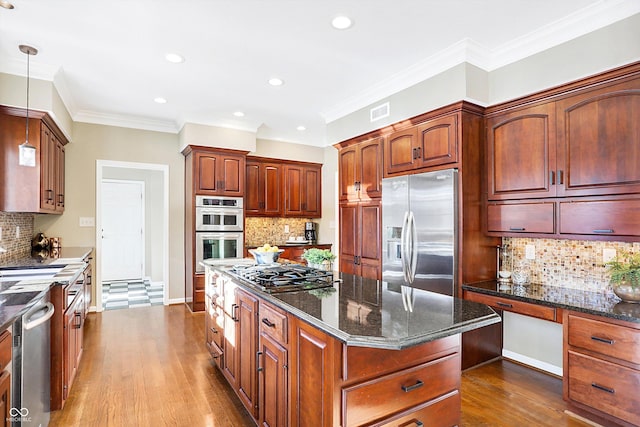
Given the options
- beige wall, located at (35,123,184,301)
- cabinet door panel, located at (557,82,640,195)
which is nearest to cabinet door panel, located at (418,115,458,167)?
cabinet door panel, located at (557,82,640,195)

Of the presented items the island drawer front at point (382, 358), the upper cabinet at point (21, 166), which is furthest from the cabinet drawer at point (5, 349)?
the upper cabinet at point (21, 166)

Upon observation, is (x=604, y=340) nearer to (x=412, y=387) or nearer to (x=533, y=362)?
(x=533, y=362)

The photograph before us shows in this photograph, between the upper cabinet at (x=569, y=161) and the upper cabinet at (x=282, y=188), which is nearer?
the upper cabinet at (x=569, y=161)

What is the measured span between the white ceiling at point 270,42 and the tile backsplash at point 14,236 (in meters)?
1.47

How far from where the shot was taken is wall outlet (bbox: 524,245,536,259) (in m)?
3.20

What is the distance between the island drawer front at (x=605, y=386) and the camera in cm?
210

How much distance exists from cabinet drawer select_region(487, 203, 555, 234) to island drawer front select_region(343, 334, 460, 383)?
1.81 m

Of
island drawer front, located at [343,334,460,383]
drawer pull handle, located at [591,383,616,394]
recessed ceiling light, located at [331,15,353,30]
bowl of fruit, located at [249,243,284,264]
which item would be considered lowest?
drawer pull handle, located at [591,383,616,394]

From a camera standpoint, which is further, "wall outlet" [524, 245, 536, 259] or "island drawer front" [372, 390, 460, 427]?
"wall outlet" [524, 245, 536, 259]

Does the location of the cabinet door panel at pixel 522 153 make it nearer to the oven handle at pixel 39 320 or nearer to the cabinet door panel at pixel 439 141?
the cabinet door panel at pixel 439 141

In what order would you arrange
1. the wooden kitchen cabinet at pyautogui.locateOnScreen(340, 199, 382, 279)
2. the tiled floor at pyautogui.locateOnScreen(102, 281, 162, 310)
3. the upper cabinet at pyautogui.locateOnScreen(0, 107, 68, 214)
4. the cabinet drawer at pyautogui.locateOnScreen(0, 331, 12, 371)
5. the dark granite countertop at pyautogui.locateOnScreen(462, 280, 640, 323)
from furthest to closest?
the tiled floor at pyautogui.locateOnScreen(102, 281, 162, 310) → the wooden kitchen cabinet at pyautogui.locateOnScreen(340, 199, 382, 279) → the upper cabinet at pyautogui.locateOnScreen(0, 107, 68, 214) → the dark granite countertop at pyautogui.locateOnScreen(462, 280, 640, 323) → the cabinet drawer at pyautogui.locateOnScreen(0, 331, 12, 371)

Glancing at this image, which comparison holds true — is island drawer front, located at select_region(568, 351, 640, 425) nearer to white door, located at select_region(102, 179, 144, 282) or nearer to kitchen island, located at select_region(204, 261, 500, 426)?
kitchen island, located at select_region(204, 261, 500, 426)

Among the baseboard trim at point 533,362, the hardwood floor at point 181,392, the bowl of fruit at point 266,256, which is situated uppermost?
the bowl of fruit at point 266,256

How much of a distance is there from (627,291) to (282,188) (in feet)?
16.0
